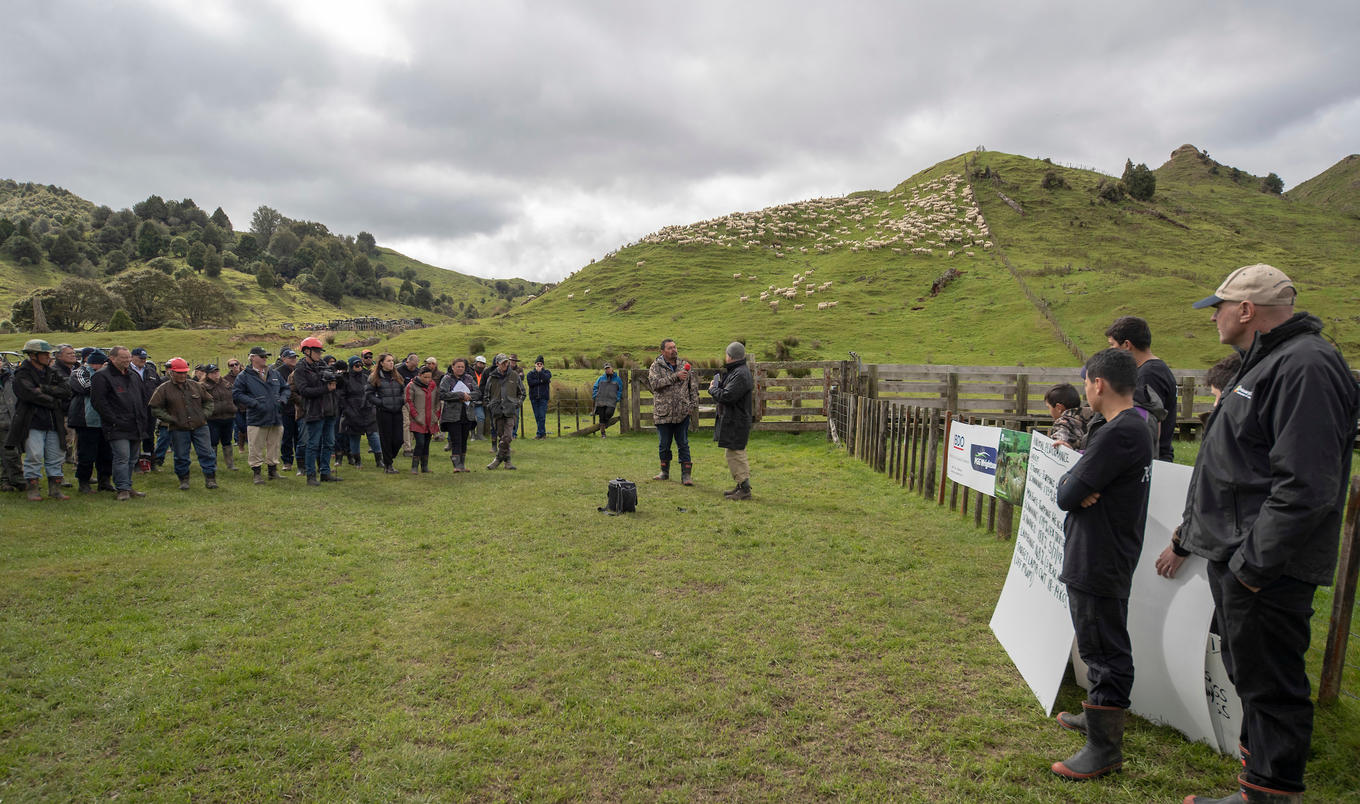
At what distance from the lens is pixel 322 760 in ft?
11.3

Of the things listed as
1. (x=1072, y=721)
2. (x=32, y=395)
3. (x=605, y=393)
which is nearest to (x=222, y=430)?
(x=32, y=395)

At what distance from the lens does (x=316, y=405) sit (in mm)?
10703

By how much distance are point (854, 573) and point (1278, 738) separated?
3834 millimetres

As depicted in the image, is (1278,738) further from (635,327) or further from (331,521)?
(635,327)

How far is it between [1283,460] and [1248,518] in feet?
1.06

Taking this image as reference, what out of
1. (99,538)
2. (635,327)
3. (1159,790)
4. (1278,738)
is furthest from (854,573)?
(635,327)

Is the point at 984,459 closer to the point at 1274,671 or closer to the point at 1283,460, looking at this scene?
the point at 1274,671

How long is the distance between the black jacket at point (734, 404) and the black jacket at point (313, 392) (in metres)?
6.53

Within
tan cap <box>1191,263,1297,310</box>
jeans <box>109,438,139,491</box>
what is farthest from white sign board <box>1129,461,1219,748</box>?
jeans <box>109,438,139,491</box>

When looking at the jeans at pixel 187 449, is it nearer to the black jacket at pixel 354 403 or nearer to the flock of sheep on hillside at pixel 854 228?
the black jacket at pixel 354 403

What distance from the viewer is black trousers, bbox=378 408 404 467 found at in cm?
1215

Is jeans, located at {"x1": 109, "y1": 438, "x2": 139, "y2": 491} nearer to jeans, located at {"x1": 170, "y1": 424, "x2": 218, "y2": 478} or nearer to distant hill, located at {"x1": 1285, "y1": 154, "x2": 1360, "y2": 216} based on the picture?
jeans, located at {"x1": 170, "y1": 424, "x2": 218, "y2": 478}

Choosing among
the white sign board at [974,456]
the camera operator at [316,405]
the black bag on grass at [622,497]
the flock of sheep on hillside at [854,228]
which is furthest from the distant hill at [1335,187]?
the camera operator at [316,405]

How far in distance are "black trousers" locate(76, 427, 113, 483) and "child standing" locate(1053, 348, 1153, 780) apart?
12.1 meters
